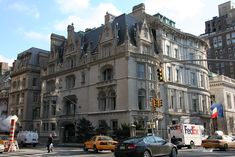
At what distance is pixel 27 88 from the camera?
68.1 meters

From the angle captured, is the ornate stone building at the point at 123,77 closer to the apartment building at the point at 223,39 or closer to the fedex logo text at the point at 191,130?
the fedex logo text at the point at 191,130

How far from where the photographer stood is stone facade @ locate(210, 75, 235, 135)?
63.6m

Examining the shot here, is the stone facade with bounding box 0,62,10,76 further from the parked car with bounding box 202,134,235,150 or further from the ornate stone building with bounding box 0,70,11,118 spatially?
the parked car with bounding box 202,134,235,150

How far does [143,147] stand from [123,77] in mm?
27150

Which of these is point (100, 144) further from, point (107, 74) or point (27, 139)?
point (107, 74)

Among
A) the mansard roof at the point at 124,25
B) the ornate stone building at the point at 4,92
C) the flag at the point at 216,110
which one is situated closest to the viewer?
the mansard roof at the point at 124,25

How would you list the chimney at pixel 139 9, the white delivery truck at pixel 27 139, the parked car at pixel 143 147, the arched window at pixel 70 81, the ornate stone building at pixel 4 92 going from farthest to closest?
the ornate stone building at pixel 4 92 → the arched window at pixel 70 81 → the chimney at pixel 139 9 → the white delivery truck at pixel 27 139 → the parked car at pixel 143 147

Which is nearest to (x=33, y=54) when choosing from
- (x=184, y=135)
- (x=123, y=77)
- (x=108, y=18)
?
(x=108, y=18)

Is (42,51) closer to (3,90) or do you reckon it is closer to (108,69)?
(3,90)

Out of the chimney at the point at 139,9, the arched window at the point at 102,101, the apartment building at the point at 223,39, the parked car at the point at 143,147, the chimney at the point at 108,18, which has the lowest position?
the parked car at the point at 143,147

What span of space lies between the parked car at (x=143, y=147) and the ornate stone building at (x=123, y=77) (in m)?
23.3

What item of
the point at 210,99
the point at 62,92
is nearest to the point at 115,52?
the point at 62,92

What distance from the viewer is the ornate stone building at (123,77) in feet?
149

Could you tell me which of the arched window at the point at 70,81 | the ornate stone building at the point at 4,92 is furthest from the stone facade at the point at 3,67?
the arched window at the point at 70,81
